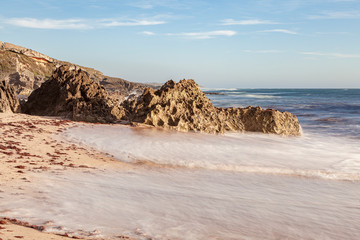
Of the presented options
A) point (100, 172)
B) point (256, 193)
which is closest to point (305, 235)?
point (256, 193)

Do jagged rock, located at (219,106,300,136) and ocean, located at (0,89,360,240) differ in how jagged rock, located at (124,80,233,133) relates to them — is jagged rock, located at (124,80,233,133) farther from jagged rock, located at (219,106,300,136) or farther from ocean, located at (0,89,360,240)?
ocean, located at (0,89,360,240)

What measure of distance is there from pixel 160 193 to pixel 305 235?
7.19 feet

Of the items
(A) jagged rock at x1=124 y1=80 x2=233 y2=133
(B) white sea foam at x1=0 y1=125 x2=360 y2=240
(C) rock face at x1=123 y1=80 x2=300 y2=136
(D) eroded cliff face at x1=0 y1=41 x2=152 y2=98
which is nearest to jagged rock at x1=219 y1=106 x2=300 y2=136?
(C) rock face at x1=123 y1=80 x2=300 y2=136

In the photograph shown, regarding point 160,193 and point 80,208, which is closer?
point 80,208

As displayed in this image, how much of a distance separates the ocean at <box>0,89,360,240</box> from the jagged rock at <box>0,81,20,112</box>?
431 cm

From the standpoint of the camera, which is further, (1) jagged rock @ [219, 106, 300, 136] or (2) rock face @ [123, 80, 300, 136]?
(1) jagged rock @ [219, 106, 300, 136]

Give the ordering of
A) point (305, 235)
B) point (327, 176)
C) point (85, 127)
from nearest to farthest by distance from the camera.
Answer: point (305, 235) → point (327, 176) → point (85, 127)

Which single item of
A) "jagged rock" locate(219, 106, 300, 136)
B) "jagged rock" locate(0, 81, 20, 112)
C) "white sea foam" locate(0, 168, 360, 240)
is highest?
"jagged rock" locate(0, 81, 20, 112)

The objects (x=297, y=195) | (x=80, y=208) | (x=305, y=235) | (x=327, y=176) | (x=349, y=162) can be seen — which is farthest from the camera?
(x=349, y=162)

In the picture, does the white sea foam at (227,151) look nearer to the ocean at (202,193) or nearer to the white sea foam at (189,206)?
the ocean at (202,193)

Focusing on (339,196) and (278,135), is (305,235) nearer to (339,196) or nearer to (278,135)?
(339,196)

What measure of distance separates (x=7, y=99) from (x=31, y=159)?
7.14 metres

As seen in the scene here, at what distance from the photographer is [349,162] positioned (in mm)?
7992

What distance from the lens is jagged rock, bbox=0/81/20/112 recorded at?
38.5 ft
